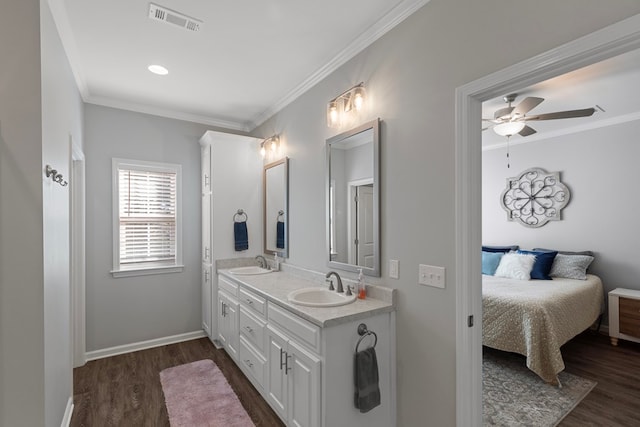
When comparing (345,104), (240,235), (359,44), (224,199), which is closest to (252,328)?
(240,235)

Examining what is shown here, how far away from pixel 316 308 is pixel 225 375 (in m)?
1.58

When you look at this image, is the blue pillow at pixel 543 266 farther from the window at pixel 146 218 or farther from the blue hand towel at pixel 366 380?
the window at pixel 146 218

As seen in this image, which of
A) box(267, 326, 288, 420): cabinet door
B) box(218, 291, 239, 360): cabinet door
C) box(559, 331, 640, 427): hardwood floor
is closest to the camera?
box(267, 326, 288, 420): cabinet door

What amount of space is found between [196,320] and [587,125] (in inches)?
224

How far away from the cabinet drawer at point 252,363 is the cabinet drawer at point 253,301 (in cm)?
34

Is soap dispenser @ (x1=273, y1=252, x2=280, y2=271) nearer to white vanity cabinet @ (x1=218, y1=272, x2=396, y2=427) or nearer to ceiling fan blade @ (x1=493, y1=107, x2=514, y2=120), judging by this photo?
white vanity cabinet @ (x1=218, y1=272, x2=396, y2=427)

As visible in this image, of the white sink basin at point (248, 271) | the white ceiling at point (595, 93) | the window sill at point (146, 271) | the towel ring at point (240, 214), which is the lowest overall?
the window sill at point (146, 271)

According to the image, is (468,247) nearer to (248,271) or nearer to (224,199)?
(248,271)

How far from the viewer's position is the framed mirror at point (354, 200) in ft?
6.91

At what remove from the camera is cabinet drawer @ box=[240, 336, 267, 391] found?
243 centimetres

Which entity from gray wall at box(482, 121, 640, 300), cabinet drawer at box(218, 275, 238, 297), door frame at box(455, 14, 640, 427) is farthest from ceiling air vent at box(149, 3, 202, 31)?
gray wall at box(482, 121, 640, 300)

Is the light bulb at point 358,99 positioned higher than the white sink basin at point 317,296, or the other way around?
the light bulb at point 358,99

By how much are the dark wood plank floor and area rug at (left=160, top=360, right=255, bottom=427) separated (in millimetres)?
55

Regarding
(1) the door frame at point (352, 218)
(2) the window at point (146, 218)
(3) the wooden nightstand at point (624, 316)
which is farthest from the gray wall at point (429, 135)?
(3) the wooden nightstand at point (624, 316)
